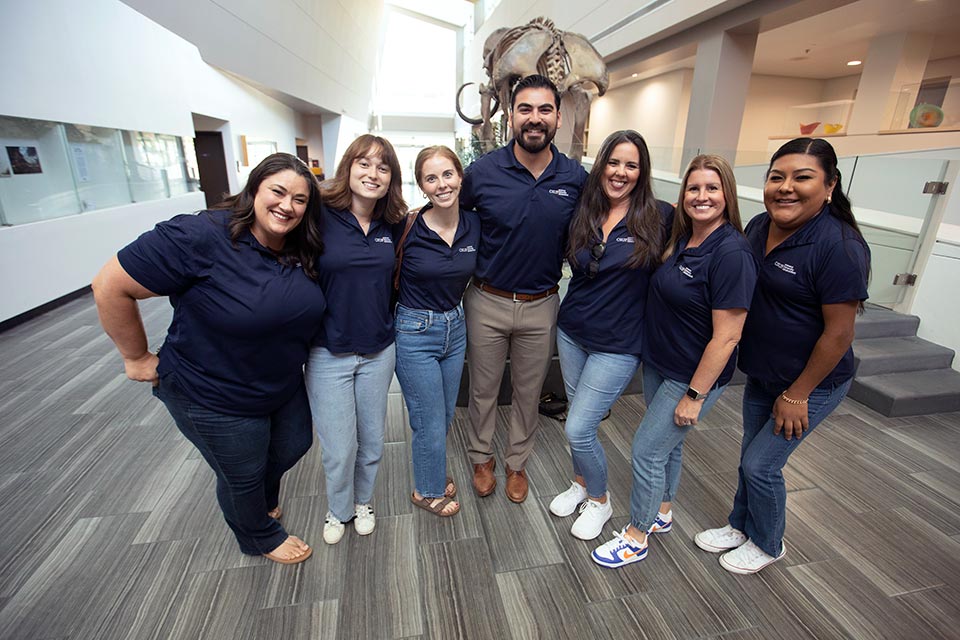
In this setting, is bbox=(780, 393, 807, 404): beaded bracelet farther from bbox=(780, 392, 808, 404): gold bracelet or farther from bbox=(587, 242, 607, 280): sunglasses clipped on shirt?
bbox=(587, 242, 607, 280): sunglasses clipped on shirt

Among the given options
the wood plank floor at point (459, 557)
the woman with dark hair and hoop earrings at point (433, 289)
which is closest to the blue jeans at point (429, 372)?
the woman with dark hair and hoop earrings at point (433, 289)

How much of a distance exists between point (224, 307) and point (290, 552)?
1.19m

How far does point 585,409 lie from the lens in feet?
6.34

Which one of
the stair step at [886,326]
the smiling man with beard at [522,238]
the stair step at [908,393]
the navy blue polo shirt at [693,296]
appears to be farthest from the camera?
the stair step at [886,326]

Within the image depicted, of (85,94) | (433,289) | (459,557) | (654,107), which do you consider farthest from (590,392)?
(654,107)

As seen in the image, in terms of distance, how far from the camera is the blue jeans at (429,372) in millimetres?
1906

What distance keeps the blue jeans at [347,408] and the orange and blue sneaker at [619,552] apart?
106 cm

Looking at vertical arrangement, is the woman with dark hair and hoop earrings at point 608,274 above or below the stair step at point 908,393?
above

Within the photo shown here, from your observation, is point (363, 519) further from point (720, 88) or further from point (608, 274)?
point (720, 88)

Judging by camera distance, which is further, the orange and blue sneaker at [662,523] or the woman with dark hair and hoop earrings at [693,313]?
the orange and blue sneaker at [662,523]

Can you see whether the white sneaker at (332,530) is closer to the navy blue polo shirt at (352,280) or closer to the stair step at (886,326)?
the navy blue polo shirt at (352,280)

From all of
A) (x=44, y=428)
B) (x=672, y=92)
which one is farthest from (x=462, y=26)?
(x=44, y=428)

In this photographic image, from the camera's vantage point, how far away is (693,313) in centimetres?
163

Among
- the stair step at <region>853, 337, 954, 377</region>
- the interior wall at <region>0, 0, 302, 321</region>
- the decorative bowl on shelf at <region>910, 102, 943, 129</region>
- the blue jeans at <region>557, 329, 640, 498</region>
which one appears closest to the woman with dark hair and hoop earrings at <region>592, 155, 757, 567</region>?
the blue jeans at <region>557, 329, 640, 498</region>
